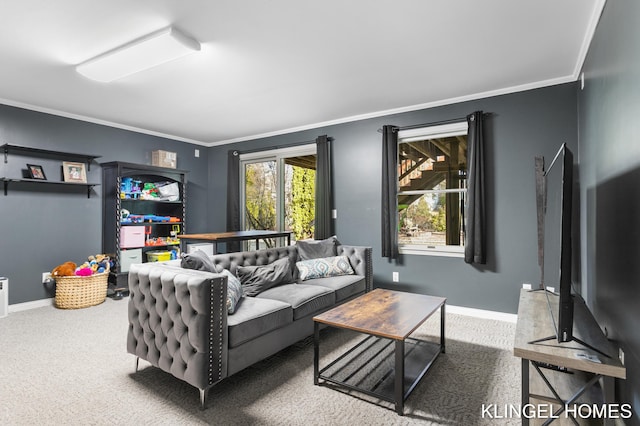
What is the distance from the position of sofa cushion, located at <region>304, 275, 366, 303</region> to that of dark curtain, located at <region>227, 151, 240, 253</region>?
2.80 metres

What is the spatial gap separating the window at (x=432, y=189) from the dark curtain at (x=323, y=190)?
1.03m

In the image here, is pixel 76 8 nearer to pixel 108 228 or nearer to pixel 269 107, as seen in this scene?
pixel 269 107

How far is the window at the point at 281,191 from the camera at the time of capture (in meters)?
5.59

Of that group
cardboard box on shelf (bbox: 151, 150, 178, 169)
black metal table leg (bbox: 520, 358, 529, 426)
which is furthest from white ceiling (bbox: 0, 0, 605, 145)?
black metal table leg (bbox: 520, 358, 529, 426)

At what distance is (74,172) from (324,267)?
12.1 ft

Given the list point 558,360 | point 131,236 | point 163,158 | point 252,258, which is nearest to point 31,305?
point 131,236

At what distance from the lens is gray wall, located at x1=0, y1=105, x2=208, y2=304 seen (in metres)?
4.17

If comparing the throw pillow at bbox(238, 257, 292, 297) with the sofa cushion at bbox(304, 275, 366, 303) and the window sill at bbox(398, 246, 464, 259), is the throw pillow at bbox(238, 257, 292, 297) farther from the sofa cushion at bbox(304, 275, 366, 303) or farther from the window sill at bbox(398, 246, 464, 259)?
the window sill at bbox(398, 246, 464, 259)

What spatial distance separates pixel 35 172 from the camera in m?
4.30

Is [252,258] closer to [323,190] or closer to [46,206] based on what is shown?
[323,190]

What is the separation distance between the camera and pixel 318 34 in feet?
8.55

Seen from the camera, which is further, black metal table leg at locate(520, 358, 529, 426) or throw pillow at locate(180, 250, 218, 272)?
throw pillow at locate(180, 250, 218, 272)

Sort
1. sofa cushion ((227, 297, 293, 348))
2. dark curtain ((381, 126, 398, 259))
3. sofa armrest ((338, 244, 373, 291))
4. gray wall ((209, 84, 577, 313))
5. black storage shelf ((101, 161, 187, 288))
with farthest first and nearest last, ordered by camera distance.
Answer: black storage shelf ((101, 161, 187, 288)) < dark curtain ((381, 126, 398, 259)) < sofa armrest ((338, 244, 373, 291)) < gray wall ((209, 84, 577, 313)) < sofa cushion ((227, 297, 293, 348))

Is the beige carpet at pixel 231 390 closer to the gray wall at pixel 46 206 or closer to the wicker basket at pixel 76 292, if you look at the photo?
the wicker basket at pixel 76 292
